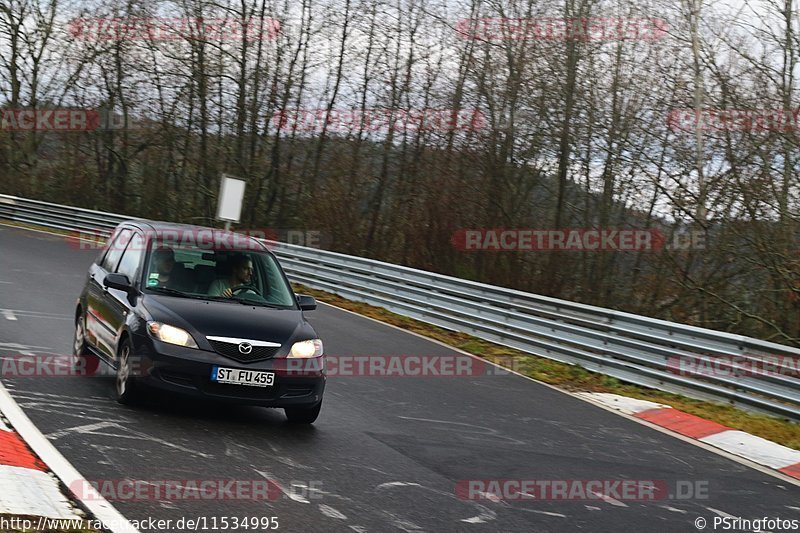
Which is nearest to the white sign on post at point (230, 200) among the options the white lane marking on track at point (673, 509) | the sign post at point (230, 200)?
the sign post at point (230, 200)

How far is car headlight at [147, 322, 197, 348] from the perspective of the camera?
782cm

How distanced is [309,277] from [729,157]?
9.78 meters

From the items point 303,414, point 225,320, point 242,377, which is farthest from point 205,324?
point 303,414

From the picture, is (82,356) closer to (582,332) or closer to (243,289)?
(243,289)

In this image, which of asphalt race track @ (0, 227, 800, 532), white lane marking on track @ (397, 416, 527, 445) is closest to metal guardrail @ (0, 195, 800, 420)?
asphalt race track @ (0, 227, 800, 532)

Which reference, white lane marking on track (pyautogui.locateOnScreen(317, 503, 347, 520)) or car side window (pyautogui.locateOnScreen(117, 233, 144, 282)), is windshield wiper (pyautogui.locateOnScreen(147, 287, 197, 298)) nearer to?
car side window (pyautogui.locateOnScreen(117, 233, 144, 282))

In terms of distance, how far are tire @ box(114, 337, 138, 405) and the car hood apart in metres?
0.40

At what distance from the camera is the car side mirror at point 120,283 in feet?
27.9

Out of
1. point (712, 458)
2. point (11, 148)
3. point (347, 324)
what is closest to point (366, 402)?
point (712, 458)

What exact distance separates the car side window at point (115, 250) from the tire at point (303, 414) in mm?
2631

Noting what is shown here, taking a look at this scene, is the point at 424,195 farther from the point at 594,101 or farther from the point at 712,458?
the point at 712,458

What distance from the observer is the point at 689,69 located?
891 inches

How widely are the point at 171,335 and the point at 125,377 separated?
69 centimetres

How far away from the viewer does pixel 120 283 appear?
8.54 meters
